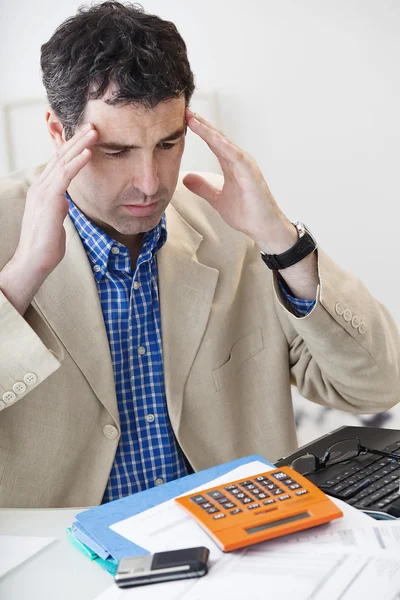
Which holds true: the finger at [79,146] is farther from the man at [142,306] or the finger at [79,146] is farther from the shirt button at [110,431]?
the shirt button at [110,431]

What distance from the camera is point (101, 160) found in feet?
3.98

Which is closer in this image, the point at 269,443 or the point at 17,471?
the point at 17,471

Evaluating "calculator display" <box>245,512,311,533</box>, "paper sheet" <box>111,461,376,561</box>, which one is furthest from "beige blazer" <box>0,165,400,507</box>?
"calculator display" <box>245,512,311,533</box>

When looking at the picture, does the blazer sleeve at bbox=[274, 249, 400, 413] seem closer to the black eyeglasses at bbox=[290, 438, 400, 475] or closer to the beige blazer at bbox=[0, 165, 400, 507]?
the beige blazer at bbox=[0, 165, 400, 507]

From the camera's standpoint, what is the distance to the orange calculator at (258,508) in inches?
30.9

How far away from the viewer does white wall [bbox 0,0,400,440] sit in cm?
268

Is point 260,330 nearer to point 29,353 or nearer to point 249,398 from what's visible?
point 249,398

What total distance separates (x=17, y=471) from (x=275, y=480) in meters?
0.52

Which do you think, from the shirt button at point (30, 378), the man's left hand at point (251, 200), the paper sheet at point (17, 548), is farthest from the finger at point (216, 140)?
the paper sheet at point (17, 548)

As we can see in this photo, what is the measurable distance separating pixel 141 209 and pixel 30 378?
1.11 feet

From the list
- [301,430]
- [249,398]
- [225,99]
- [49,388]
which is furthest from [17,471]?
[225,99]

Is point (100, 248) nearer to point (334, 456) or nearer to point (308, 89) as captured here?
point (334, 456)

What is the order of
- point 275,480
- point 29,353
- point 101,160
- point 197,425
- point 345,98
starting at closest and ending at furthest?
point 275,480, point 29,353, point 101,160, point 197,425, point 345,98

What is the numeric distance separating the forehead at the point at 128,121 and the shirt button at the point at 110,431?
46cm
